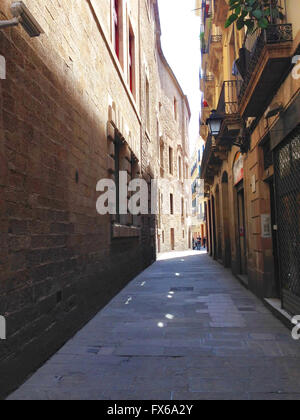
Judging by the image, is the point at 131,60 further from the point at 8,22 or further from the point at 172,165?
the point at 172,165

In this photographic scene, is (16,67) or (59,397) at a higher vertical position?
(16,67)

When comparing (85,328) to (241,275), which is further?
(241,275)

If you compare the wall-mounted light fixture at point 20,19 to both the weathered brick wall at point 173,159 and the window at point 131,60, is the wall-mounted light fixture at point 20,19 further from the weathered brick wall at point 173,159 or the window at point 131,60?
the weathered brick wall at point 173,159

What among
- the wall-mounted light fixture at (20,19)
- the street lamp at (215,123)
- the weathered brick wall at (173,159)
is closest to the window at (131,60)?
the street lamp at (215,123)

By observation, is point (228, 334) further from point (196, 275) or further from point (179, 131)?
point (179, 131)

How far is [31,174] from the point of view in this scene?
4.16 meters

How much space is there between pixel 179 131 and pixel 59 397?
3316 cm

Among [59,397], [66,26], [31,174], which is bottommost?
[59,397]

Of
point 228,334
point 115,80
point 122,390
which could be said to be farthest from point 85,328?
point 115,80

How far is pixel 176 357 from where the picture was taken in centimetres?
452

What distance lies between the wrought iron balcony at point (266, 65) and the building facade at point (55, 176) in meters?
2.63

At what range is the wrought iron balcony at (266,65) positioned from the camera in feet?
18.0

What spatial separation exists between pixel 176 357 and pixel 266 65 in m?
3.99

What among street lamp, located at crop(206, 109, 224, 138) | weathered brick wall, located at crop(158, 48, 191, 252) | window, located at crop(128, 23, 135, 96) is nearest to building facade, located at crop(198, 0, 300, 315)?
street lamp, located at crop(206, 109, 224, 138)
